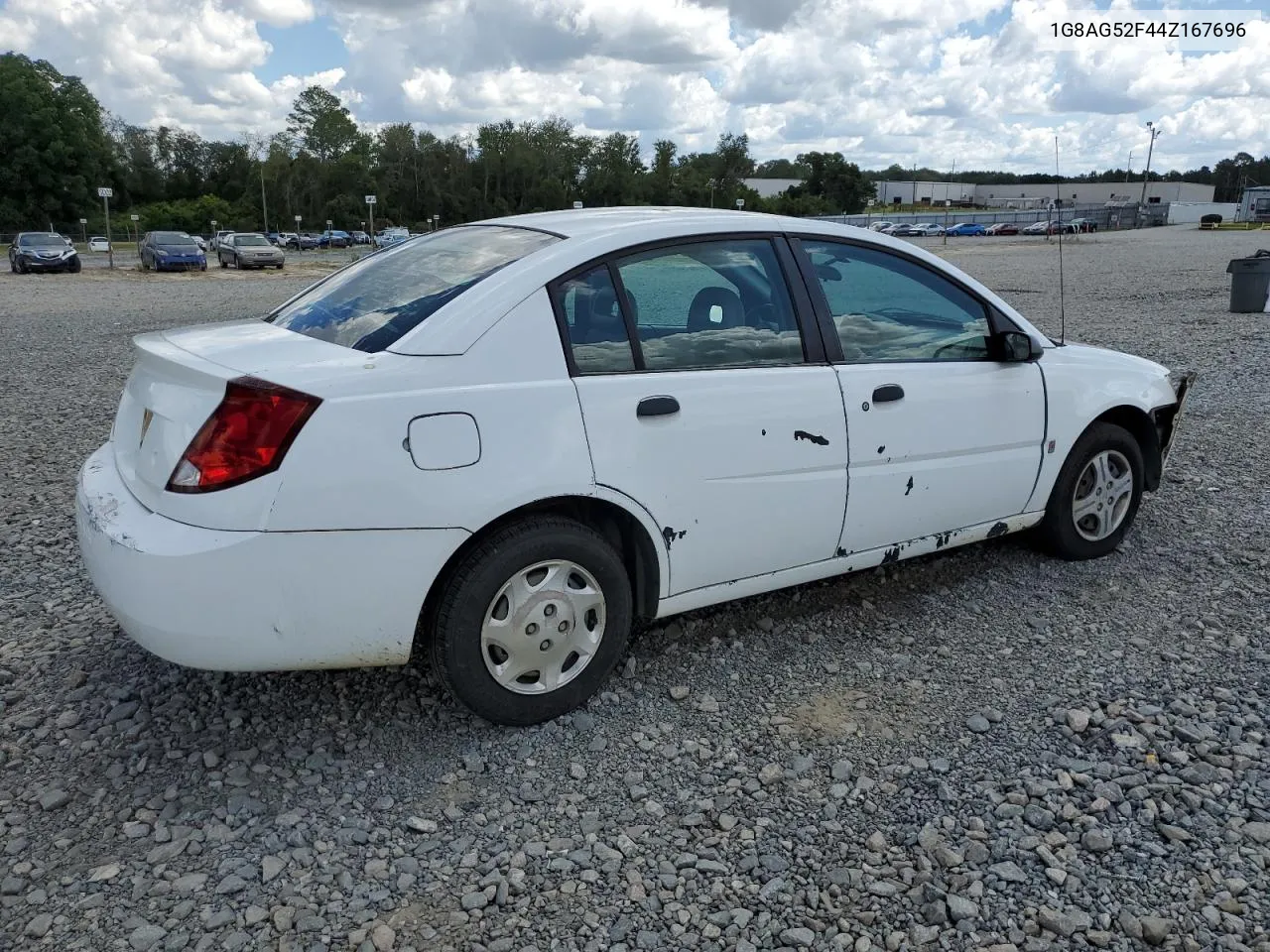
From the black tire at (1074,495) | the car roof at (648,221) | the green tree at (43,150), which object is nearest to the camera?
the car roof at (648,221)

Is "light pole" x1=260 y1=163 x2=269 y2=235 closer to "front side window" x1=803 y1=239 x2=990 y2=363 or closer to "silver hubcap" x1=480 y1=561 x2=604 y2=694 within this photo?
"front side window" x1=803 y1=239 x2=990 y2=363

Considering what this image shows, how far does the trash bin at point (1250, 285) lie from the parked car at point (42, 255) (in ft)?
107

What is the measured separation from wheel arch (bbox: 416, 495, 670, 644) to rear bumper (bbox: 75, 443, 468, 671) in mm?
97

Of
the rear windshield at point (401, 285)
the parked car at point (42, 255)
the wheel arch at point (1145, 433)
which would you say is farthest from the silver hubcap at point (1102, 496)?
the parked car at point (42, 255)

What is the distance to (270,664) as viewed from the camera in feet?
9.41

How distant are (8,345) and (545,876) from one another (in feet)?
43.7

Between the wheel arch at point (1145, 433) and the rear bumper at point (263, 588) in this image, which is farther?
the wheel arch at point (1145, 433)

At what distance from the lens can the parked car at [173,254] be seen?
34656mm

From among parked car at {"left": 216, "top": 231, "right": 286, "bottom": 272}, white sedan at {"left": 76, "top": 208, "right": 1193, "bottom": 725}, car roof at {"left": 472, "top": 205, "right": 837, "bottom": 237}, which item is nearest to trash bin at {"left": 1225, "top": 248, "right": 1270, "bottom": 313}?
white sedan at {"left": 76, "top": 208, "right": 1193, "bottom": 725}

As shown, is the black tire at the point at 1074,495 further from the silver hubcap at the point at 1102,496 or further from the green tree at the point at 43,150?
the green tree at the point at 43,150

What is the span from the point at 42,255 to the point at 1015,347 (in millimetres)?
35048

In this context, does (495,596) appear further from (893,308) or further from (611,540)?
(893,308)

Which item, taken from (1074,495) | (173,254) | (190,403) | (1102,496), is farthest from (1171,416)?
(173,254)

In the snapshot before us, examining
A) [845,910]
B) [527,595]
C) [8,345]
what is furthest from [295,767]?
[8,345]
